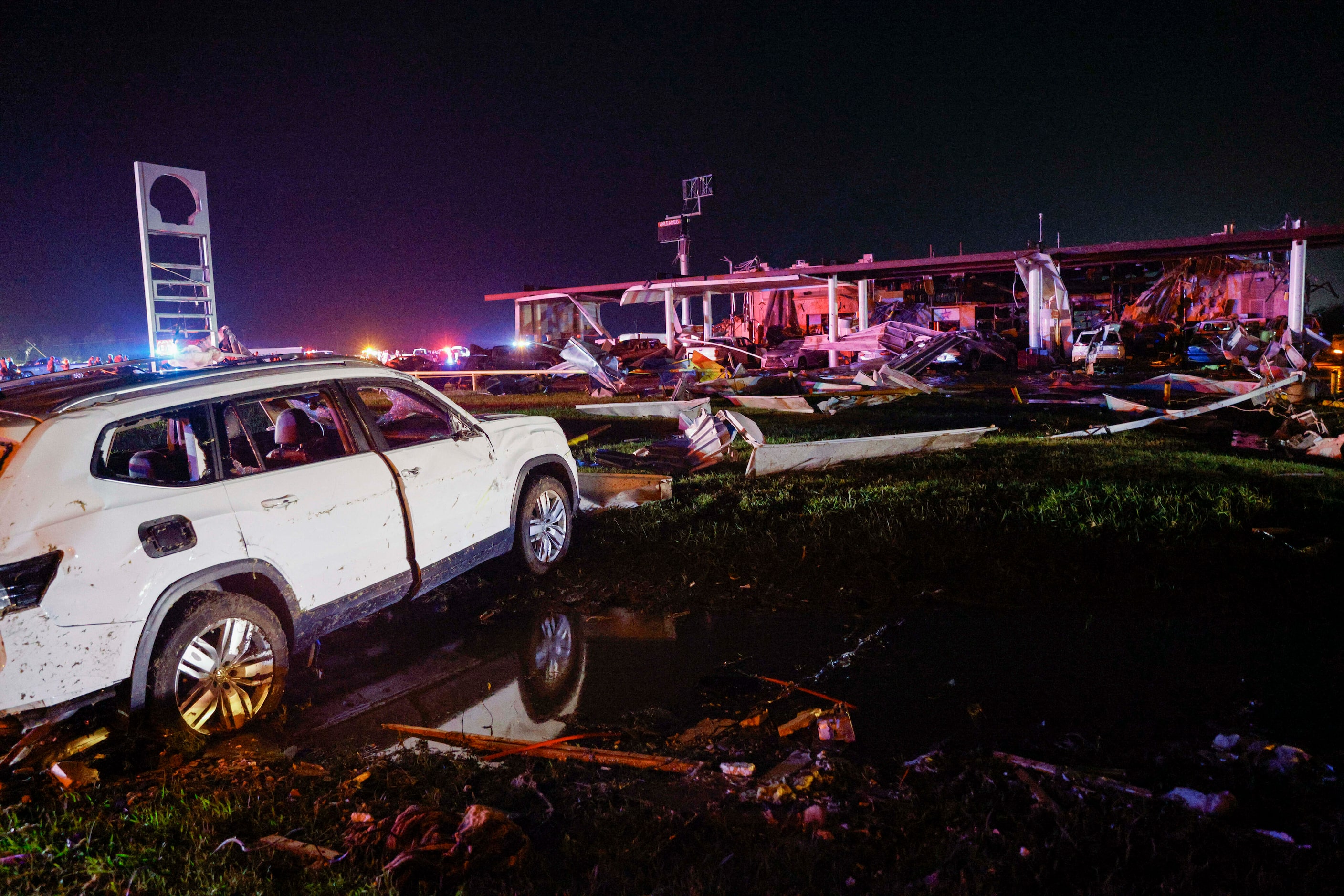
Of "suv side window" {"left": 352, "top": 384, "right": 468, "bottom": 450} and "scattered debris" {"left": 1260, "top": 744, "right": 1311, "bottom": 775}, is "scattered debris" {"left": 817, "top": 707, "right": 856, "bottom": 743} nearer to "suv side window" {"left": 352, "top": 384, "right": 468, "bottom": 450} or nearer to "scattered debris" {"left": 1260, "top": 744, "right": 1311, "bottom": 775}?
"scattered debris" {"left": 1260, "top": 744, "right": 1311, "bottom": 775}

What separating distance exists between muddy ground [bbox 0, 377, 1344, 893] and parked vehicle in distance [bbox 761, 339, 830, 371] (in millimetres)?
20778

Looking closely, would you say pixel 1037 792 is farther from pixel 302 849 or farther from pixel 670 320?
pixel 670 320

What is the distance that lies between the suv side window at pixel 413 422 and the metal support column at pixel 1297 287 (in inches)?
1037

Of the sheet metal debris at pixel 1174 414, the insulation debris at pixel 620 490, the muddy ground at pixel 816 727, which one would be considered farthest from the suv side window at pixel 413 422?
the sheet metal debris at pixel 1174 414

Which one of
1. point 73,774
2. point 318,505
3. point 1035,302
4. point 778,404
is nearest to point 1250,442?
point 778,404

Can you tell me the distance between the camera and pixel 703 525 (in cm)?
664

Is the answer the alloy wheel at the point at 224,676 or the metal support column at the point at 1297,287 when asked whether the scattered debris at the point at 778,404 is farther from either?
the metal support column at the point at 1297,287

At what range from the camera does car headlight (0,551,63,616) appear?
2.79 metres

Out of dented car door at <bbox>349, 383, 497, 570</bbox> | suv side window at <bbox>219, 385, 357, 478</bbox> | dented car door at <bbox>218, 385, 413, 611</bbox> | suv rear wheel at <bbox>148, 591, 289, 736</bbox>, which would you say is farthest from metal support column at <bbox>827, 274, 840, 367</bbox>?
suv rear wheel at <bbox>148, 591, 289, 736</bbox>

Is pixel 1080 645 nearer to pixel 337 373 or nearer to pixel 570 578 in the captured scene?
pixel 570 578

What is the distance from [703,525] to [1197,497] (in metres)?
4.11

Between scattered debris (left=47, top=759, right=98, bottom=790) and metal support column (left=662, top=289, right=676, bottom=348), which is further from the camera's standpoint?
metal support column (left=662, top=289, right=676, bottom=348)

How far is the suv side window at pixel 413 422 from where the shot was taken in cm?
472

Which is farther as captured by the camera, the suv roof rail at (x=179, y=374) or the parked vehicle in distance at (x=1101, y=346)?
the parked vehicle in distance at (x=1101, y=346)
